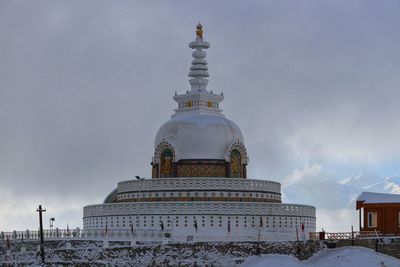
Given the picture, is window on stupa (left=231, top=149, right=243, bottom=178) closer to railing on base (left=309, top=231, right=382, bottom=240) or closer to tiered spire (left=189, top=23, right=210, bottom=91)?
tiered spire (left=189, top=23, right=210, bottom=91)

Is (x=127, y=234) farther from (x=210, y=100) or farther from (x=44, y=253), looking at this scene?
(x=210, y=100)

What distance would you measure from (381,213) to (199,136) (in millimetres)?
24203

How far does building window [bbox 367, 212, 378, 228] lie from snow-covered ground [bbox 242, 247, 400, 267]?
6.56 metres

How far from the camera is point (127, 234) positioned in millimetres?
93250

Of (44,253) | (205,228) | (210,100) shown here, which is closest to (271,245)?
(205,228)

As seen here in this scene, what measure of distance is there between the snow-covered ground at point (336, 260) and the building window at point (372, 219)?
6.56m

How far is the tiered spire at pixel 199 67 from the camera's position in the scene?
114 meters

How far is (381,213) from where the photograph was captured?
9006cm

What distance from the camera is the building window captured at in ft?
297

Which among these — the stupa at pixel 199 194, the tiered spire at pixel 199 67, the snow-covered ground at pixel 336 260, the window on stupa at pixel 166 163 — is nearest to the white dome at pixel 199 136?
the stupa at pixel 199 194

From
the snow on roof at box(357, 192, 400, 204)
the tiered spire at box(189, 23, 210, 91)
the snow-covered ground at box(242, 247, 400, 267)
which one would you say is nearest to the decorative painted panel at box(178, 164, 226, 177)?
the tiered spire at box(189, 23, 210, 91)

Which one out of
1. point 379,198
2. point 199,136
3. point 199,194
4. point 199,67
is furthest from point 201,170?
point 379,198

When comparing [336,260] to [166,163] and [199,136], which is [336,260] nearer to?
[199,136]

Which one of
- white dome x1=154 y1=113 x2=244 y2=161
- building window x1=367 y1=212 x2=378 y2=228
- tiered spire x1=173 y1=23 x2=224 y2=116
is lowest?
building window x1=367 y1=212 x2=378 y2=228
